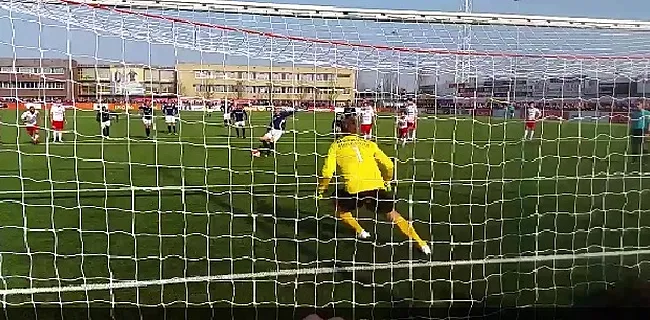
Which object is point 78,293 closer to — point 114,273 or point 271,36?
point 114,273

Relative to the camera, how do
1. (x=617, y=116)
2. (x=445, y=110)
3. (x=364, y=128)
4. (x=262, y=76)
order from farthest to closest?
(x=617, y=116) → (x=364, y=128) → (x=445, y=110) → (x=262, y=76)

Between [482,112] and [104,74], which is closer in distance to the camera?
[104,74]

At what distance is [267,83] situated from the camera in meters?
6.11

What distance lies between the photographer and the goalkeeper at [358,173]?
6.84 meters

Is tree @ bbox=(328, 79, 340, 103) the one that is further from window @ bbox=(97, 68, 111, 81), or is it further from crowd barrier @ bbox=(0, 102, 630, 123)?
window @ bbox=(97, 68, 111, 81)

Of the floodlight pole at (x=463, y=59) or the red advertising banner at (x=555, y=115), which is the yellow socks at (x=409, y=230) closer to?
the floodlight pole at (x=463, y=59)

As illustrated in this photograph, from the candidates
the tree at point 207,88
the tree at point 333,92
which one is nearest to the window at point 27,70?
the tree at point 207,88

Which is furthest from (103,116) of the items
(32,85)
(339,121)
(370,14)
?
(370,14)

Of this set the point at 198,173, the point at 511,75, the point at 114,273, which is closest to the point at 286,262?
the point at 114,273

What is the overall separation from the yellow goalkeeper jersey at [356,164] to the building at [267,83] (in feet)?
1.81

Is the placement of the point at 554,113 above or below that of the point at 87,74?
below

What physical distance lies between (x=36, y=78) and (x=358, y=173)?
3.25 meters

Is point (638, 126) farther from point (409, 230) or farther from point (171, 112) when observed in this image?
point (171, 112)

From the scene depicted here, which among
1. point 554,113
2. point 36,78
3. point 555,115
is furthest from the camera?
point 555,115
